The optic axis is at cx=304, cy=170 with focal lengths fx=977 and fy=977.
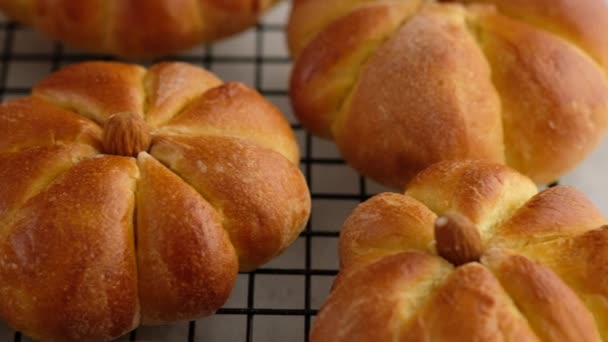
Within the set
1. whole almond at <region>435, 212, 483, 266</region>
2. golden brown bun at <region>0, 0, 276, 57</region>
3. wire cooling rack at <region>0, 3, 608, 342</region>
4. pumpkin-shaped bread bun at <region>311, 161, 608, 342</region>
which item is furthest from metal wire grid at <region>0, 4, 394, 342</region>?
whole almond at <region>435, 212, 483, 266</region>

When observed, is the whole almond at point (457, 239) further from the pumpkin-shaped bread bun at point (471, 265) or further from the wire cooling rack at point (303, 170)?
the wire cooling rack at point (303, 170)

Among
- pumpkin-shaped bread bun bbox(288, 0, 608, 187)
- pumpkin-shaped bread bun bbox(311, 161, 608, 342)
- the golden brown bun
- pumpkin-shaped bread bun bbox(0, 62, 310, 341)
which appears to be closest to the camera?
pumpkin-shaped bread bun bbox(311, 161, 608, 342)

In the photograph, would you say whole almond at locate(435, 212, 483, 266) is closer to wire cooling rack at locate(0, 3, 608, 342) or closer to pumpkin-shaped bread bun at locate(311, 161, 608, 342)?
pumpkin-shaped bread bun at locate(311, 161, 608, 342)

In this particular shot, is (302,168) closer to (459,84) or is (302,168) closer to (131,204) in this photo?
(459,84)

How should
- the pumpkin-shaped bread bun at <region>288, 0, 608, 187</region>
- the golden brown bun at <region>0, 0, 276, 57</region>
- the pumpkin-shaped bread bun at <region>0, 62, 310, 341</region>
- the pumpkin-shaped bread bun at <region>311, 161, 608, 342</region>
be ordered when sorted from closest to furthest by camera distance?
the pumpkin-shaped bread bun at <region>311, 161, 608, 342</region>
the pumpkin-shaped bread bun at <region>0, 62, 310, 341</region>
the pumpkin-shaped bread bun at <region>288, 0, 608, 187</region>
the golden brown bun at <region>0, 0, 276, 57</region>

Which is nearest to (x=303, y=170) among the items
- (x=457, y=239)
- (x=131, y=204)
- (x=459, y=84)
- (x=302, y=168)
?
(x=302, y=168)

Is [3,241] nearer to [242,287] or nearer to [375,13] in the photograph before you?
[242,287]

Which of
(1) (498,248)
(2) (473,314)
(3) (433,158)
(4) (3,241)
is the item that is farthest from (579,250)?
(4) (3,241)
